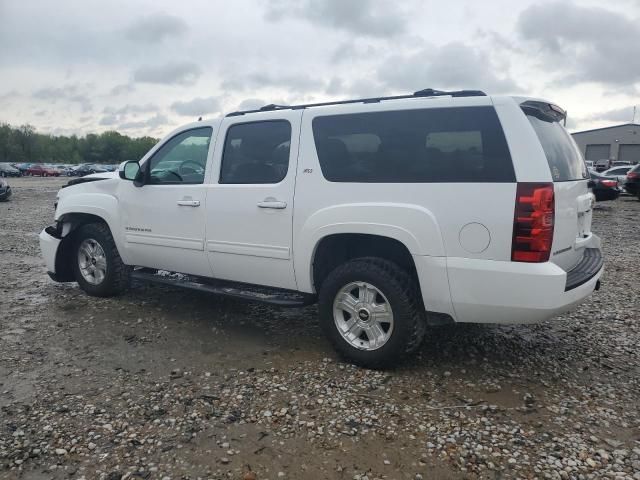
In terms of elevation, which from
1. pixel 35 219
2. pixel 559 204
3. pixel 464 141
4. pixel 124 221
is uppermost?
pixel 464 141

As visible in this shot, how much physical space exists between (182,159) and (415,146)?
8.27 ft

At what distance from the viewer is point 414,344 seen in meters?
3.73

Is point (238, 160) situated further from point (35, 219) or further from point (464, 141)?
point (35, 219)

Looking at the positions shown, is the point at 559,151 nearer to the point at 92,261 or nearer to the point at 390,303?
the point at 390,303

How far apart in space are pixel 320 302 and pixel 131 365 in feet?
5.25

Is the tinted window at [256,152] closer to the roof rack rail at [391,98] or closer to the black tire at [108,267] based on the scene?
the roof rack rail at [391,98]

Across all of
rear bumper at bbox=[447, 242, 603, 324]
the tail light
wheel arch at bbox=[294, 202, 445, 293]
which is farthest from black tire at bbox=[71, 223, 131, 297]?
the tail light

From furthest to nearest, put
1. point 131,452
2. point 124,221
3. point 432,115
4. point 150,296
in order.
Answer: point 150,296 < point 124,221 < point 432,115 < point 131,452

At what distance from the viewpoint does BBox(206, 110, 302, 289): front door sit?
13.8 feet

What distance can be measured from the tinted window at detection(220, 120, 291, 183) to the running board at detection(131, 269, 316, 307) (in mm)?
981

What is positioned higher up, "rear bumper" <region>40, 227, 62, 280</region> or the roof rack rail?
the roof rack rail

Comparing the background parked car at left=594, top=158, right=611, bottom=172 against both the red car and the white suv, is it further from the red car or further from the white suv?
the red car

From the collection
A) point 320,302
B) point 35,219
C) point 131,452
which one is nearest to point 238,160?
point 320,302

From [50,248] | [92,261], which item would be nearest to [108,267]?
[92,261]
